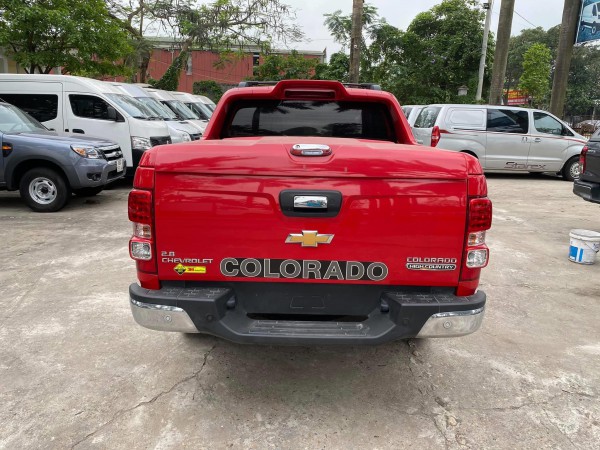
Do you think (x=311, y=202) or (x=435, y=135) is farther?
(x=435, y=135)

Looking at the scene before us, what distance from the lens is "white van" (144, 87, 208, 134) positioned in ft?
46.3

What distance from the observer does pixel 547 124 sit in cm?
1279

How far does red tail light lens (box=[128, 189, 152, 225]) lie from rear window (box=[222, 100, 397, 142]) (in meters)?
1.60

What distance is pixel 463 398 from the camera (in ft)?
10.0

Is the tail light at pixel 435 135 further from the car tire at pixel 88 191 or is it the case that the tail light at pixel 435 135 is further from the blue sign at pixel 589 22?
the car tire at pixel 88 191

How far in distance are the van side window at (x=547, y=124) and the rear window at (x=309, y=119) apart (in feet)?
34.0

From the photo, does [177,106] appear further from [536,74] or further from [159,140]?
[536,74]

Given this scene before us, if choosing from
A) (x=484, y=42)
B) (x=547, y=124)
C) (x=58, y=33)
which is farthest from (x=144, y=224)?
(x=484, y=42)

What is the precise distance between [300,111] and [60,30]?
12310 mm

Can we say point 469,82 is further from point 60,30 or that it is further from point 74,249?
point 74,249

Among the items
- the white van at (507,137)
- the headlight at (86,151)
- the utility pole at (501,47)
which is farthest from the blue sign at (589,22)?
the headlight at (86,151)

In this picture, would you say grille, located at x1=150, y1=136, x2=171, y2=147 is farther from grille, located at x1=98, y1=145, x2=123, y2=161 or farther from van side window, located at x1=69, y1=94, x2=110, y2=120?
grille, located at x1=98, y1=145, x2=123, y2=161

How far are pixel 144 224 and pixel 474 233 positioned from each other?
1760mm

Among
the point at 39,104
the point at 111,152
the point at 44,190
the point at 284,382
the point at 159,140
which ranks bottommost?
the point at 284,382
